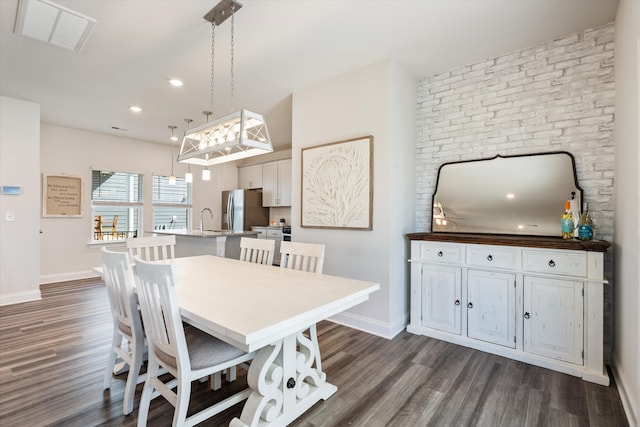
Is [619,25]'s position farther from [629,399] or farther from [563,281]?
[629,399]

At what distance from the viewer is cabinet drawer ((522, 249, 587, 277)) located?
2213mm

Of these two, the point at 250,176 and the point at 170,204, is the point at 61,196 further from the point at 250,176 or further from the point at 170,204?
the point at 250,176

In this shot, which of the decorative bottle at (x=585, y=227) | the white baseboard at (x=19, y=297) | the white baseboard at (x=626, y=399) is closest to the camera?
the white baseboard at (x=626, y=399)

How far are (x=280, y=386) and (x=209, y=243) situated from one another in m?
2.81

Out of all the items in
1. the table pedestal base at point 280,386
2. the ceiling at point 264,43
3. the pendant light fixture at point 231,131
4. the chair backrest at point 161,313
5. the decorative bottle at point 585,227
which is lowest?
the table pedestal base at point 280,386

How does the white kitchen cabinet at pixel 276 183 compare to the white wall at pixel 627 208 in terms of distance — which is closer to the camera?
the white wall at pixel 627 208

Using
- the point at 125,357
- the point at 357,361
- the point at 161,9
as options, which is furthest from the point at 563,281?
the point at 161,9

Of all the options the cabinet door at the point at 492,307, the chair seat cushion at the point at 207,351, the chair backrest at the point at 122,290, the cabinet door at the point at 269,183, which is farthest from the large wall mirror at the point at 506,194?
the cabinet door at the point at 269,183

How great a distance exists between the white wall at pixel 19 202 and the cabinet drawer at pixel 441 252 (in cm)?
512

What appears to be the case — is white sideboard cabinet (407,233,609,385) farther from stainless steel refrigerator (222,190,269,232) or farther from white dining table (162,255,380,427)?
stainless steel refrigerator (222,190,269,232)

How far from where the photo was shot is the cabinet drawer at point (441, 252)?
277 cm

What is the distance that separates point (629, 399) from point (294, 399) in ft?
6.51

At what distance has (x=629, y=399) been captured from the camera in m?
1.79

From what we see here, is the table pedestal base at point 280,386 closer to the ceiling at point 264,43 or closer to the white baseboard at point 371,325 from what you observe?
the white baseboard at point 371,325
